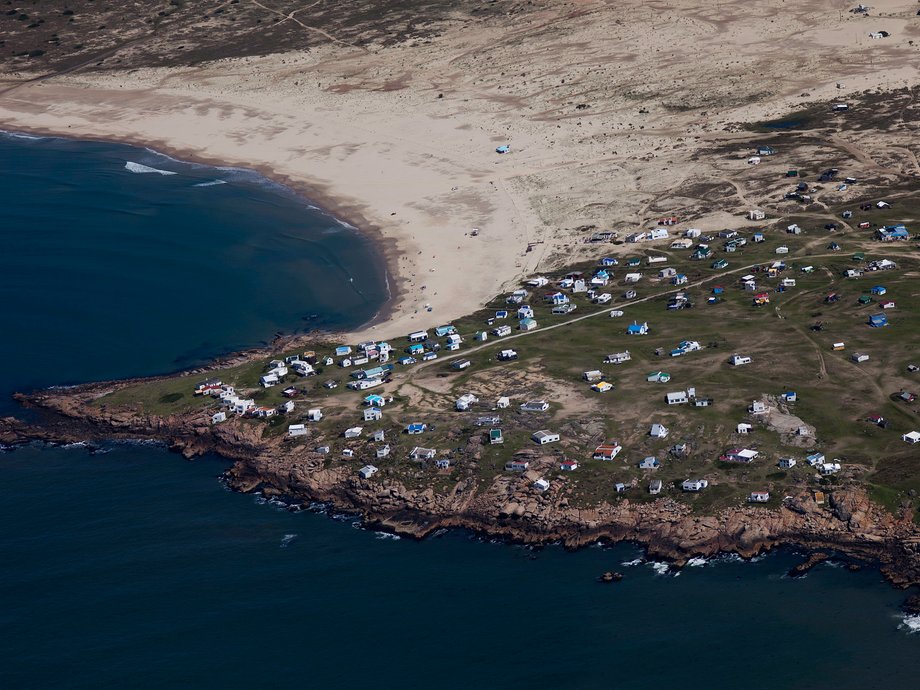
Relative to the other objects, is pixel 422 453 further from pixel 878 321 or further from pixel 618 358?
pixel 878 321

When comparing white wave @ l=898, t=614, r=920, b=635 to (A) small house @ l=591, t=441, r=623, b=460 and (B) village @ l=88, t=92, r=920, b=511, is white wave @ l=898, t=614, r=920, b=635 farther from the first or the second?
(A) small house @ l=591, t=441, r=623, b=460

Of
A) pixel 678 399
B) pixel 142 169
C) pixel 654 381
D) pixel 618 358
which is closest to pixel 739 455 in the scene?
pixel 678 399

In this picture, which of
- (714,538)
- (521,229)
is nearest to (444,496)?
(714,538)

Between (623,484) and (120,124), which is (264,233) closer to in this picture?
(120,124)

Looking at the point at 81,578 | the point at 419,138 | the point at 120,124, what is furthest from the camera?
the point at 120,124

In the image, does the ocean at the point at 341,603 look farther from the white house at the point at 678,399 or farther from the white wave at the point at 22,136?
the white wave at the point at 22,136

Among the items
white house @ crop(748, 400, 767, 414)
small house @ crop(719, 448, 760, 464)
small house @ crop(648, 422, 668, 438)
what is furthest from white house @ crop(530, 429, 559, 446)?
white house @ crop(748, 400, 767, 414)
